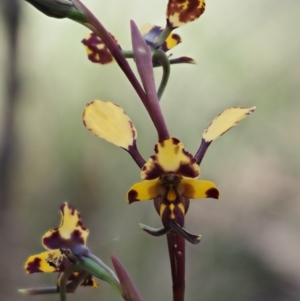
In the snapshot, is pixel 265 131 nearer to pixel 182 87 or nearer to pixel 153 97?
pixel 182 87

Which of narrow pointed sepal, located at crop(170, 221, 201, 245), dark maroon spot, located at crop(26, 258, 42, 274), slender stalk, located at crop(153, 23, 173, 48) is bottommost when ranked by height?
dark maroon spot, located at crop(26, 258, 42, 274)

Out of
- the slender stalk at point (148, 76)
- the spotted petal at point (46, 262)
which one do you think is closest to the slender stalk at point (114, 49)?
the slender stalk at point (148, 76)

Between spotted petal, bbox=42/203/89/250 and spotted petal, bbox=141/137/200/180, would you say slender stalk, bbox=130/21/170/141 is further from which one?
spotted petal, bbox=42/203/89/250

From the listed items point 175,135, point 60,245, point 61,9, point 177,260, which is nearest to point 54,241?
point 60,245

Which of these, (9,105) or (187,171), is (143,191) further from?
(9,105)

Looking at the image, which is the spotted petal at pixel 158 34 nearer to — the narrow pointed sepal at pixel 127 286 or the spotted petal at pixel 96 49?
the spotted petal at pixel 96 49

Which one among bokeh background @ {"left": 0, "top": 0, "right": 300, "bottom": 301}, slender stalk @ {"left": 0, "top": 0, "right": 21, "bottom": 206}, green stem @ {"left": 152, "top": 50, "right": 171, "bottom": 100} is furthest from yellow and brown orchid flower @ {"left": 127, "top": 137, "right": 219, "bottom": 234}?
slender stalk @ {"left": 0, "top": 0, "right": 21, "bottom": 206}
